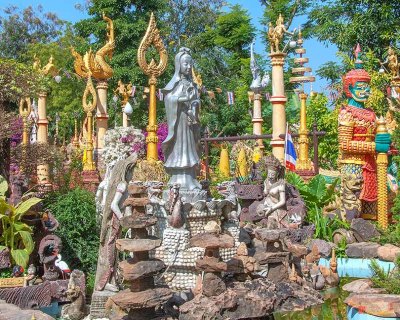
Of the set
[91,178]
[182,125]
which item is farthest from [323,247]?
[91,178]

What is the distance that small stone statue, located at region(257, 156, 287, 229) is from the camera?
10.6m

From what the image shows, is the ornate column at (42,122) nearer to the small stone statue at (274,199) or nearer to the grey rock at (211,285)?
the small stone statue at (274,199)

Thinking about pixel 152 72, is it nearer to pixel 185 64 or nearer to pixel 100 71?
pixel 100 71

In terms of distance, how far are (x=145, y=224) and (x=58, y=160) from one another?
5466 millimetres

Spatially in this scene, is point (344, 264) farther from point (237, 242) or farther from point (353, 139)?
point (353, 139)

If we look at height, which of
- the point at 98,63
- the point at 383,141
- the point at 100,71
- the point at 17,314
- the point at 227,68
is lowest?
the point at 17,314

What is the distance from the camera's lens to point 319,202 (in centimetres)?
1276

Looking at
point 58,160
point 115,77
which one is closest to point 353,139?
point 58,160

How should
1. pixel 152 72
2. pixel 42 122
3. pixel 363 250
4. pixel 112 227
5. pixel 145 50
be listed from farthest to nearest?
pixel 42 122, pixel 152 72, pixel 145 50, pixel 363 250, pixel 112 227

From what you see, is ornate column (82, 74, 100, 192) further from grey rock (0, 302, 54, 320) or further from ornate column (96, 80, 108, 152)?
grey rock (0, 302, 54, 320)

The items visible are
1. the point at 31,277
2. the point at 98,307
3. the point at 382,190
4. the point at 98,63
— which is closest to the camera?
the point at 98,307

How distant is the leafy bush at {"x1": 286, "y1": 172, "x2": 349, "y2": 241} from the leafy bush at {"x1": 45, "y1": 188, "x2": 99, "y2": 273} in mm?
3722

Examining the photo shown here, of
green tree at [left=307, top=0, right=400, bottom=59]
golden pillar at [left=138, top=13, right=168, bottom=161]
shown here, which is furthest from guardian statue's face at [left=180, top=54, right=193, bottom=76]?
green tree at [left=307, top=0, right=400, bottom=59]

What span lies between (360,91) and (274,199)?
3.42 m
